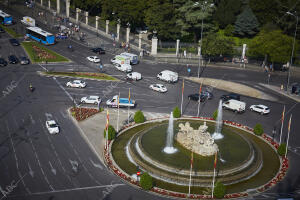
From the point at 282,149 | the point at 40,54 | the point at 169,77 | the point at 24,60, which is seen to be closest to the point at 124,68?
the point at 169,77

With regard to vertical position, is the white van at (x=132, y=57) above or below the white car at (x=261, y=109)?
above

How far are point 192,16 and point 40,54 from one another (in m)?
38.7

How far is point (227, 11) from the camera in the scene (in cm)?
10744

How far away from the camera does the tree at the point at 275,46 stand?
86.8 metres

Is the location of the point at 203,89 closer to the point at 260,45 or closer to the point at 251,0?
the point at 260,45

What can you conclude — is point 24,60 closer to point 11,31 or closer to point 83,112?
point 11,31

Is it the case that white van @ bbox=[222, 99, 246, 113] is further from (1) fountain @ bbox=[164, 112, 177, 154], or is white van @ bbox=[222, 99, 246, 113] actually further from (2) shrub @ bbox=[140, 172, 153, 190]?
(2) shrub @ bbox=[140, 172, 153, 190]

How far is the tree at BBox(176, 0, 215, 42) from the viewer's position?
99.6m

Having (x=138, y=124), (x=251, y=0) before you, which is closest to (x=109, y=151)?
(x=138, y=124)

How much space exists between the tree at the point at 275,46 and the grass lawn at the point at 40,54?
4467cm

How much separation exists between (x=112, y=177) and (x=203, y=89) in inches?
1444

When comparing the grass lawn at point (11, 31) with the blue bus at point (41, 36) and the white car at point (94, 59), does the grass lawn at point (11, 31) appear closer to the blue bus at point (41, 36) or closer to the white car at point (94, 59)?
the blue bus at point (41, 36)

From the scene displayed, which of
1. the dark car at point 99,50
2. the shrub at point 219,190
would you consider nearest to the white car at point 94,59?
the dark car at point 99,50

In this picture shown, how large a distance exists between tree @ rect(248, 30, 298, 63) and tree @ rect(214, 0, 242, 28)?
62.7 feet
